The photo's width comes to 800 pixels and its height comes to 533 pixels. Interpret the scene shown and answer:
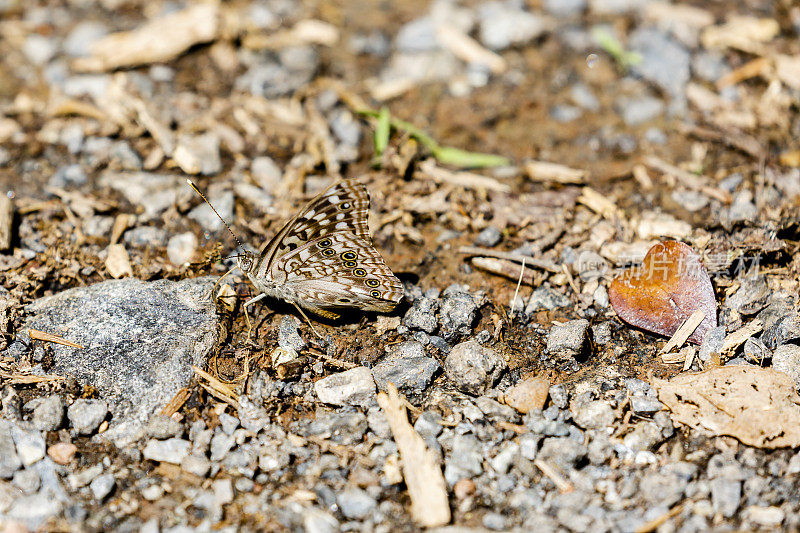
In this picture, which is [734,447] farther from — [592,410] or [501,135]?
[501,135]

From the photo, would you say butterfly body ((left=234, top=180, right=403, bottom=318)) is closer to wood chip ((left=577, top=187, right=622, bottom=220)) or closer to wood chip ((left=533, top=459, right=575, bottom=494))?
wood chip ((left=533, top=459, right=575, bottom=494))

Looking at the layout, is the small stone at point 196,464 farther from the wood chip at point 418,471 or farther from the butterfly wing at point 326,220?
the butterfly wing at point 326,220

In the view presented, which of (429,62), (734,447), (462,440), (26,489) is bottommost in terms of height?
(26,489)

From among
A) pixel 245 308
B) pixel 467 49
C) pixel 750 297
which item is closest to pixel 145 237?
pixel 245 308

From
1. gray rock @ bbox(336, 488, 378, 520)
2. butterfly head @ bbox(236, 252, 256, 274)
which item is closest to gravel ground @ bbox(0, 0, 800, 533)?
gray rock @ bbox(336, 488, 378, 520)

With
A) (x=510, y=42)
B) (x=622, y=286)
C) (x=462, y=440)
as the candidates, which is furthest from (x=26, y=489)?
(x=510, y=42)

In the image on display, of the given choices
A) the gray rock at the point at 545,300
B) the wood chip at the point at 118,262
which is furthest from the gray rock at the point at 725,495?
the wood chip at the point at 118,262
